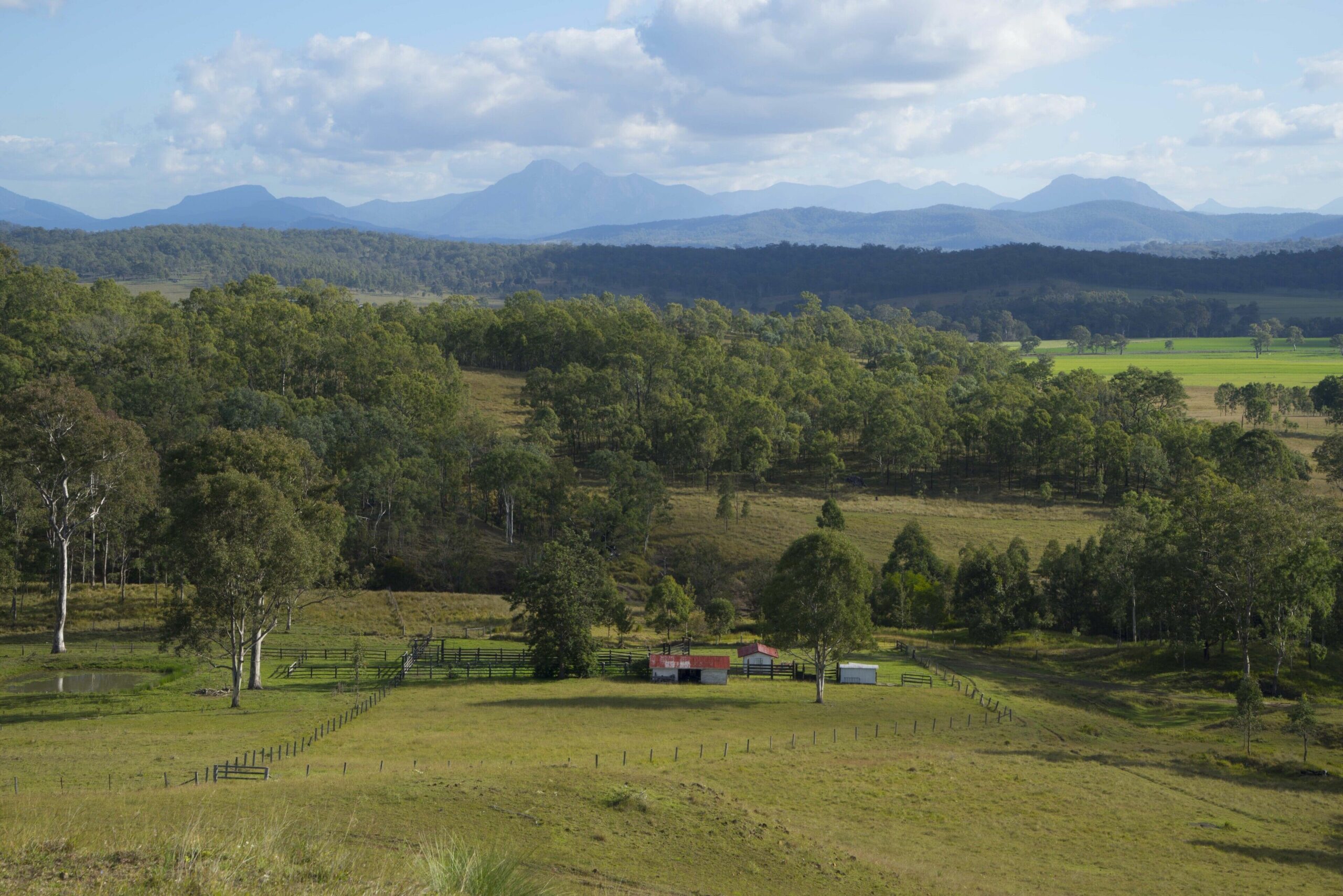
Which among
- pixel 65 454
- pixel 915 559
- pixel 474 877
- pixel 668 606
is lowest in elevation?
pixel 668 606

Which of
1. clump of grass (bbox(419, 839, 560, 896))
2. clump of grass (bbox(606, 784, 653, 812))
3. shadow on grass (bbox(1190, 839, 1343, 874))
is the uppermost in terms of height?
clump of grass (bbox(419, 839, 560, 896))

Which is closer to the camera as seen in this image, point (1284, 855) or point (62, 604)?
point (1284, 855)

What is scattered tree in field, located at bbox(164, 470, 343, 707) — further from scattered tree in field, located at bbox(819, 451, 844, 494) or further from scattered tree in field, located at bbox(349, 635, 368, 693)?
scattered tree in field, located at bbox(819, 451, 844, 494)

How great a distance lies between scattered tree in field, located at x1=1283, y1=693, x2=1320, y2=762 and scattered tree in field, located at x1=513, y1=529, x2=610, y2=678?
35008mm

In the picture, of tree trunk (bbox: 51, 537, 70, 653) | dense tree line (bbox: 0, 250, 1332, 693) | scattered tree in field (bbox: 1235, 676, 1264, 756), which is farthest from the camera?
dense tree line (bbox: 0, 250, 1332, 693)

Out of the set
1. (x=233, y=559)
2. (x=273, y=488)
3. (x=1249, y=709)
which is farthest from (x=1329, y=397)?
(x=233, y=559)

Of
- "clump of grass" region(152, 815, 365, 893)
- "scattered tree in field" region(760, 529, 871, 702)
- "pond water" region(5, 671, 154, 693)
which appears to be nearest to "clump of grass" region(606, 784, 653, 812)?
"clump of grass" region(152, 815, 365, 893)

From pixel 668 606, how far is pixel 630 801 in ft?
125

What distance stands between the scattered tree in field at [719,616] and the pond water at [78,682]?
1380 inches

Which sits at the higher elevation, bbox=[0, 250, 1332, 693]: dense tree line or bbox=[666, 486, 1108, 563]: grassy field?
bbox=[0, 250, 1332, 693]: dense tree line

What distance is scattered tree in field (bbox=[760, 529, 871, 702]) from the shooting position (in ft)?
173

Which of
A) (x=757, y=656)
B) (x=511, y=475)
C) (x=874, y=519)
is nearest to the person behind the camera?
(x=757, y=656)

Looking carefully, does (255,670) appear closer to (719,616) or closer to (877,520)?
(719,616)

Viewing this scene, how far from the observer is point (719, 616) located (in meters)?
69.9
